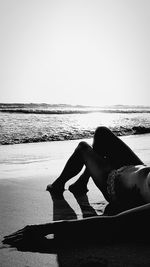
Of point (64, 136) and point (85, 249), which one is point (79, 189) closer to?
point (85, 249)

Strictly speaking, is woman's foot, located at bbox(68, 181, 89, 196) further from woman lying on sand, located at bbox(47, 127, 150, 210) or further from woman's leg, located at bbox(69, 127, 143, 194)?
woman's leg, located at bbox(69, 127, 143, 194)

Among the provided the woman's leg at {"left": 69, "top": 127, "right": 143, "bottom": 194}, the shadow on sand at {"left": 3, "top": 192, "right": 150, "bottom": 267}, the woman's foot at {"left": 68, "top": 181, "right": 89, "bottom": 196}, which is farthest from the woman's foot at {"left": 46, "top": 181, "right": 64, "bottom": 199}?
the shadow on sand at {"left": 3, "top": 192, "right": 150, "bottom": 267}

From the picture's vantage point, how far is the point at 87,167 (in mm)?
2898

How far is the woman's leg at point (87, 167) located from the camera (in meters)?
2.70

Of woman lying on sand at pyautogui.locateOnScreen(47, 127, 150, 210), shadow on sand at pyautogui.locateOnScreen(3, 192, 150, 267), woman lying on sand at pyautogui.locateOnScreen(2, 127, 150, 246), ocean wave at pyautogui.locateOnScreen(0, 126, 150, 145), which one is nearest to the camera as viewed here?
shadow on sand at pyautogui.locateOnScreen(3, 192, 150, 267)

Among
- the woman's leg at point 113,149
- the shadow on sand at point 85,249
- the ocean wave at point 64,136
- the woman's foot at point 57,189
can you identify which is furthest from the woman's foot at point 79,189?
the ocean wave at point 64,136

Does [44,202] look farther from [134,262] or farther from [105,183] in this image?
[134,262]

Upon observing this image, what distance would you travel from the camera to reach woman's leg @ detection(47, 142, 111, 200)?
2.70 m

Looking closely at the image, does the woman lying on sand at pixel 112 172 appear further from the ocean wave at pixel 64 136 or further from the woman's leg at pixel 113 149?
the ocean wave at pixel 64 136

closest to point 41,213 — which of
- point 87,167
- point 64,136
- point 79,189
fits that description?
point 87,167

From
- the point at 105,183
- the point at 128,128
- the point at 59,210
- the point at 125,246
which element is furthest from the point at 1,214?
the point at 128,128

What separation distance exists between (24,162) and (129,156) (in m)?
3.14

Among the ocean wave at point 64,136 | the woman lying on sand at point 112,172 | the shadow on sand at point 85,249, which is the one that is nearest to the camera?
the shadow on sand at point 85,249

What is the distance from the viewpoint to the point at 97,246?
1.90 metres
